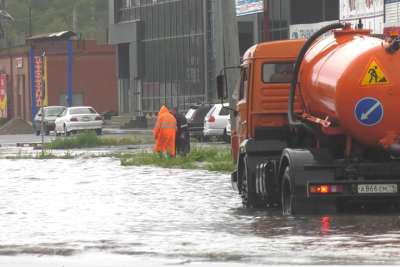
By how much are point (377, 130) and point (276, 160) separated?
3.01m

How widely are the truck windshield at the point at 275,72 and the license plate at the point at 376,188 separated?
337cm

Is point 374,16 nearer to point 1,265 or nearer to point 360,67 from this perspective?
point 360,67

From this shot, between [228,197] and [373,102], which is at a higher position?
[373,102]

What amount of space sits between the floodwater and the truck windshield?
2.10 m

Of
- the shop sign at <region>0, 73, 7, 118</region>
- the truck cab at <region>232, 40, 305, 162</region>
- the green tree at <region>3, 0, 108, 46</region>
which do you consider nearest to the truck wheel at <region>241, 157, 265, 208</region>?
the truck cab at <region>232, 40, 305, 162</region>

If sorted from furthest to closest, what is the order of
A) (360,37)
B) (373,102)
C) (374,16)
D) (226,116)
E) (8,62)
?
(8,62) < (226,116) < (374,16) < (360,37) < (373,102)

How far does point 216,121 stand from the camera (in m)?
48.2

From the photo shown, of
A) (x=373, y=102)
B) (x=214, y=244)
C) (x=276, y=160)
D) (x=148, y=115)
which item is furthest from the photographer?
(x=148, y=115)

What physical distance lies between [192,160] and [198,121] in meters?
16.3

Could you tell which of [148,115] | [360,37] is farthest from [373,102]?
[148,115]

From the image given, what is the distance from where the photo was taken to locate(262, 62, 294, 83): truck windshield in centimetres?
2002

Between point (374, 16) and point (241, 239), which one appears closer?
point (241, 239)

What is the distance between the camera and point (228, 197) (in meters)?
22.6

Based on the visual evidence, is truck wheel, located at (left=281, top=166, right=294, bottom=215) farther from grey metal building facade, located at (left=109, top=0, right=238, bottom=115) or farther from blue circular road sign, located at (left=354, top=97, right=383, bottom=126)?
grey metal building facade, located at (left=109, top=0, right=238, bottom=115)
